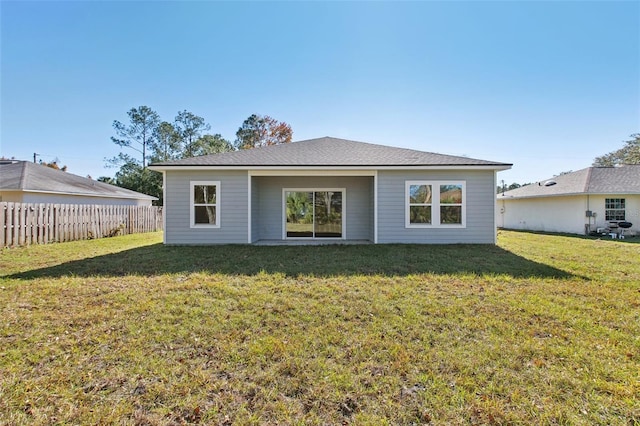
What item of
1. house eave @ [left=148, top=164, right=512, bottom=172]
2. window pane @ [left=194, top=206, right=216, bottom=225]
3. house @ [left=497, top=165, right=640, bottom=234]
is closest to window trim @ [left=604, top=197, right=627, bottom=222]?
house @ [left=497, top=165, right=640, bottom=234]

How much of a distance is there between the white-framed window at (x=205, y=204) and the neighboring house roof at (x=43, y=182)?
968 cm

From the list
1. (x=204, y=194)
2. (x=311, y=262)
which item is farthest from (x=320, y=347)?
(x=204, y=194)

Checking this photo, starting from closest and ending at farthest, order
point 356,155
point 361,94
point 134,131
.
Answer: point 356,155 < point 361,94 < point 134,131

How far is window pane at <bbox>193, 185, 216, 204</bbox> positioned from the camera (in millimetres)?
10773

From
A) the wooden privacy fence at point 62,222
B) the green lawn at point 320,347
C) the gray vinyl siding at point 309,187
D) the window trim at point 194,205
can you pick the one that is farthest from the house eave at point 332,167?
the wooden privacy fence at point 62,222

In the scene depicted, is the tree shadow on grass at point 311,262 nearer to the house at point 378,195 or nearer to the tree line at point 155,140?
the house at point 378,195

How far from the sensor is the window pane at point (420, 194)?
1060 cm

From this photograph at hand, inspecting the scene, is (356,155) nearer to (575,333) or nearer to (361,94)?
(361,94)

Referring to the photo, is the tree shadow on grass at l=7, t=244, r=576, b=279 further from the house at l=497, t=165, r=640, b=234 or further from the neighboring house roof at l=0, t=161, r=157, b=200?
the house at l=497, t=165, r=640, b=234

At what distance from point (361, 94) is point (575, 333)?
46.0 feet

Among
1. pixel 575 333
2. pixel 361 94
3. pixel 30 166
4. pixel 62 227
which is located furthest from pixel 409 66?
pixel 30 166

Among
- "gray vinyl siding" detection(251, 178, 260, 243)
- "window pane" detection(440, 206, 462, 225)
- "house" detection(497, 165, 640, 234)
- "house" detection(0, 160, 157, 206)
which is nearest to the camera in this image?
"window pane" detection(440, 206, 462, 225)

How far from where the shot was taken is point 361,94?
15.4 meters

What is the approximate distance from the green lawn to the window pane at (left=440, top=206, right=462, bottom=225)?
4186mm
